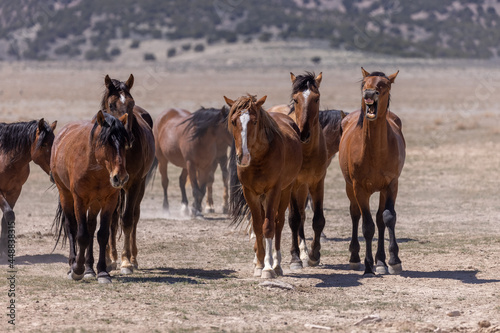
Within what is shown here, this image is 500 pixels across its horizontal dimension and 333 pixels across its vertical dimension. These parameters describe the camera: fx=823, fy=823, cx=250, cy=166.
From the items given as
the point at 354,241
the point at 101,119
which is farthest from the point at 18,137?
the point at 354,241

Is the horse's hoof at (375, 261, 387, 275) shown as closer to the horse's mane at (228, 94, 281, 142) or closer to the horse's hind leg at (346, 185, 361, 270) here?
the horse's hind leg at (346, 185, 361, 270)

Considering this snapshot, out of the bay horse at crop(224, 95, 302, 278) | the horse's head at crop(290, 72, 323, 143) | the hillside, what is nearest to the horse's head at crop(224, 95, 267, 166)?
the bay horse at crop(224, 95, 302, 278)

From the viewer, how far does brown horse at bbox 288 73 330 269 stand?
923cm

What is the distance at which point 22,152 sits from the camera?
33.3 ft

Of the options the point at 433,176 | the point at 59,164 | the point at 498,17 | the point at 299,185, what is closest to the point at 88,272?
the point at 59,164

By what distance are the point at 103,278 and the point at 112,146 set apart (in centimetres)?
141

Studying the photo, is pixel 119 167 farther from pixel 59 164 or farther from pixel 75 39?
pixel 75 39

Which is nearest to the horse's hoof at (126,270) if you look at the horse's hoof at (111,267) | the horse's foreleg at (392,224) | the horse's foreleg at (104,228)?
the horse's hoof at (111,267)

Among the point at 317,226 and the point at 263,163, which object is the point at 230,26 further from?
the point at 263,163

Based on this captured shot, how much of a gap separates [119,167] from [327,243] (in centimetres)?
437

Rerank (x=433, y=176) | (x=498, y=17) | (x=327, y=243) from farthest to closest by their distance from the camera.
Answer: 1. (x=498, y=17)
2. (x=433, y=176)
3. (x=327, y=243)

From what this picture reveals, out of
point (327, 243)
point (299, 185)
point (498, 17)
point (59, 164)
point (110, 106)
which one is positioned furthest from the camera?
point (498, 17)

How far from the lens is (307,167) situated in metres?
9.66

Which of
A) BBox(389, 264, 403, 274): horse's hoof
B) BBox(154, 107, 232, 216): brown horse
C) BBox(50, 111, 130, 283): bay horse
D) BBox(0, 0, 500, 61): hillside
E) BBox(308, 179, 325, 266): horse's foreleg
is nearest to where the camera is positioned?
BBox(50, 111, 130, 283): bay horse
